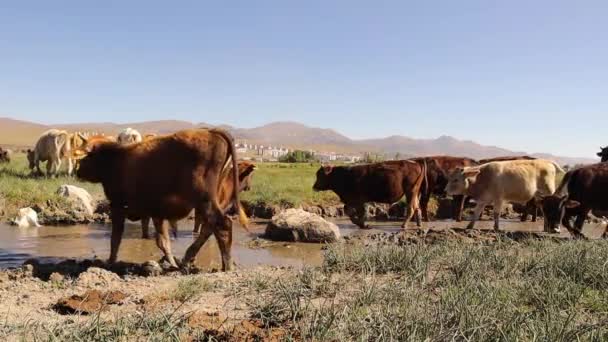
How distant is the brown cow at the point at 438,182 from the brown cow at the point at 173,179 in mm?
9494

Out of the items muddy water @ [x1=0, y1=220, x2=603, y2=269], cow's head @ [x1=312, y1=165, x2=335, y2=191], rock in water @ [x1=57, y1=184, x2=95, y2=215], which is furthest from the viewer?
cow's head @ [x1=312, y1=165, x2=335, y2=191]

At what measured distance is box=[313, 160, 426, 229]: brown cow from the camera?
14453mm

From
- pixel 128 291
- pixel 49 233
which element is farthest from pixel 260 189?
pixel 128 291

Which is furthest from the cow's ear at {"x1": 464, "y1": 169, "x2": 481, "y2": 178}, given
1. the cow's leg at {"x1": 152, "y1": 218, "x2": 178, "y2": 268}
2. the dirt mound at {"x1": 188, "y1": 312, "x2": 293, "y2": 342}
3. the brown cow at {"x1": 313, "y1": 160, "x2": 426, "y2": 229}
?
the dirt mound at {"x1": 188, "y1": 312, "x2": 293, "y2": 342}

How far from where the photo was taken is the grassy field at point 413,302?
3.94 metres

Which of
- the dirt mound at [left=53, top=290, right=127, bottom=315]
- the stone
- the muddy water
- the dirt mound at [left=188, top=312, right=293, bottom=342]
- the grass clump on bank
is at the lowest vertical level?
the muddy water

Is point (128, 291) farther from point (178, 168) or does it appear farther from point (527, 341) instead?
point (527, 341)

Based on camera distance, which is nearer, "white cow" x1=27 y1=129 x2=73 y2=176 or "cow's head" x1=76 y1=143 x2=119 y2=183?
"cow's head" x1=76 y1=143 x2=119 y2=183

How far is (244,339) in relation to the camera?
13.4 ft

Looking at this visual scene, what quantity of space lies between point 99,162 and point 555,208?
32.3 feet

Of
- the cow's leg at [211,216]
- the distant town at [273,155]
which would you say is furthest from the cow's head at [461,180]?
the cow's leg at [211,216]

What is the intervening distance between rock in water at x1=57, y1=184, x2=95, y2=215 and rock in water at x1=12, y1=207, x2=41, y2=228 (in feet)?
4.90

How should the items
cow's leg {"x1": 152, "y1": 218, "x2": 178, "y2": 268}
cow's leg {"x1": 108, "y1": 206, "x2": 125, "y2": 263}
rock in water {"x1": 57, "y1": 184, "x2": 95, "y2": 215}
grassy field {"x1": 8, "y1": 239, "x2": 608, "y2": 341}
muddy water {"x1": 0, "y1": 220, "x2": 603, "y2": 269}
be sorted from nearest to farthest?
grassy field {"x1": 8, "y1": 239, "x2": 608, "y2": 341} → cow's leg {"x1": 108, "y1": 206, "x2": 125, "y2": 263} → cow's leg {"x1": 152, "y1": 218, "x2": 178, "y2": 268} → muddy water {"x1": 0, "y1": 220, "x2": 603, "y2": 269} → rock in water {"x1": 57, "y1": 184, "x2": 95, "y2": 215}

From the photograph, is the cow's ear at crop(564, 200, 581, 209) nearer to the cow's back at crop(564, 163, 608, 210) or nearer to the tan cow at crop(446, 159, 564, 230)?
the cow's back at crop(564, 163, 608, 210)
